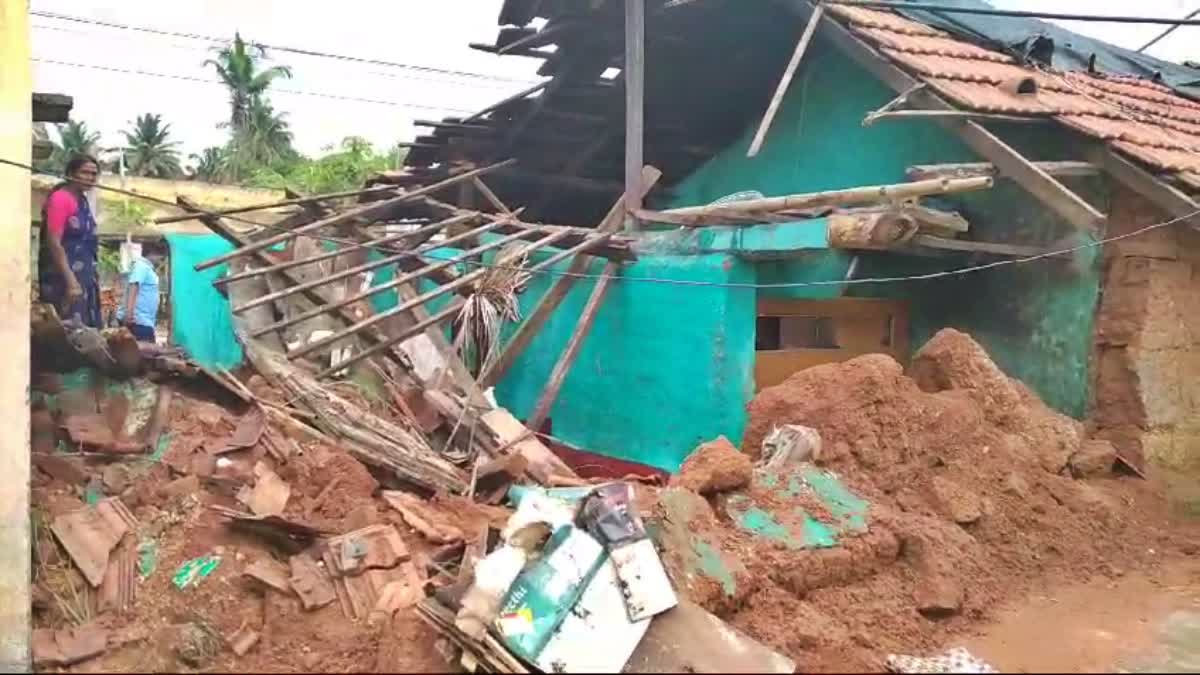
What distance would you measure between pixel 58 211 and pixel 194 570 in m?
3.10

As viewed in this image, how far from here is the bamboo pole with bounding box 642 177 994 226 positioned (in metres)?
6.05

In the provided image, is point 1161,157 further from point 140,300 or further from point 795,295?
point 140,300

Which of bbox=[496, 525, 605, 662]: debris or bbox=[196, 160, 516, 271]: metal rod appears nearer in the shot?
bbox=[496, 525, 605, 662]: debris

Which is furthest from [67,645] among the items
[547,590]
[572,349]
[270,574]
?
[572,349]

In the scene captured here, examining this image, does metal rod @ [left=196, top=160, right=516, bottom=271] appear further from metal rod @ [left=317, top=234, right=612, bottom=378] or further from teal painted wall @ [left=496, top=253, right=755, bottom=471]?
teal painted wall @ [left=496, top=253, right=755, bottom=471]

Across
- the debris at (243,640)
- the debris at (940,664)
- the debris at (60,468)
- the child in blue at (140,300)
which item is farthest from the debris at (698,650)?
the child in blue at (140,300)

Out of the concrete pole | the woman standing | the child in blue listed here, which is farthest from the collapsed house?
the child in blue

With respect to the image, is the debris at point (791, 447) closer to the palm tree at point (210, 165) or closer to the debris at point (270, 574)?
the debris at point (270, 574)

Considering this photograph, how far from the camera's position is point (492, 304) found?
796cm

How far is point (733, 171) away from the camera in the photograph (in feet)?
33.6

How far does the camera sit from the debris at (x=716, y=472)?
5.14m

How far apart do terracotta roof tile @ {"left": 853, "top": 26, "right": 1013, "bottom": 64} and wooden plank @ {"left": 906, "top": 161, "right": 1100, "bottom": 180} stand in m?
1.26

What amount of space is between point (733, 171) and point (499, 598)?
7135mm

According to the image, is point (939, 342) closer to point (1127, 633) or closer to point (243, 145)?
point (1127, 633)
